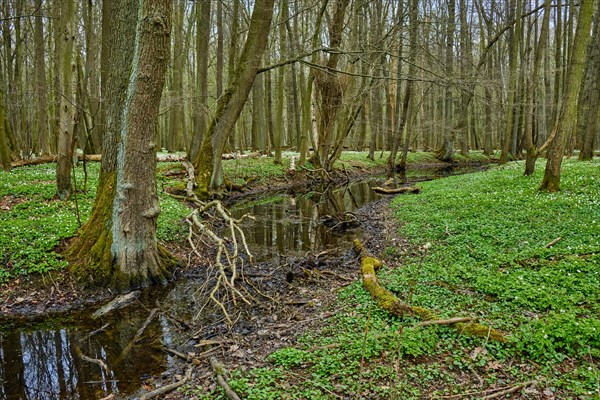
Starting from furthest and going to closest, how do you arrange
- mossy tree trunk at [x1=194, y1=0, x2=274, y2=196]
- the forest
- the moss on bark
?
mossy tree trunk at [x1=194, y1=0, x2=274, y2=196]
the moss on bark
the forest

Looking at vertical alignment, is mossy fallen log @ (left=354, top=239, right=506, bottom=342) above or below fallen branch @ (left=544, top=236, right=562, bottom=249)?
below

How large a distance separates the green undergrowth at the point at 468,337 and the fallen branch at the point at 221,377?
0.11 meters

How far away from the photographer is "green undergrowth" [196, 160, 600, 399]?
3.97 metres

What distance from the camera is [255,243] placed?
10.8 metres

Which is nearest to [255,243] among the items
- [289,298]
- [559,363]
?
[289,298]

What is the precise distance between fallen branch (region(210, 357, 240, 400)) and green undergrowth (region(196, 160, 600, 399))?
0.36 feet

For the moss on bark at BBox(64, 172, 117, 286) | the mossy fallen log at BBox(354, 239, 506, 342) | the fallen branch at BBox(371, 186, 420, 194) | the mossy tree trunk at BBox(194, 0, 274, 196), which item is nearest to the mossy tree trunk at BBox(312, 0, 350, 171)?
the fallen branch at BBox(371, 186, 420, 194)

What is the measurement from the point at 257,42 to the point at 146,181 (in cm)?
723

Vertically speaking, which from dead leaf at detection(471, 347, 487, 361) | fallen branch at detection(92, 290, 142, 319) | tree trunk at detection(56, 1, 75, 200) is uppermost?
tree trunk at detection(56, 1, 75, 200)

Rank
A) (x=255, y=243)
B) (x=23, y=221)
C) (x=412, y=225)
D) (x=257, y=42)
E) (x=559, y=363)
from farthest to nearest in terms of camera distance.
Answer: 1. (x=257, y=42)
2. (x=255, y=243)
3. (x=412, y=225)
4. (x=23, y=221)
5. (x=559, y=363)

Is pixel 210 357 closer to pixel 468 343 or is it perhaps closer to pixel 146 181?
pixel 468 343

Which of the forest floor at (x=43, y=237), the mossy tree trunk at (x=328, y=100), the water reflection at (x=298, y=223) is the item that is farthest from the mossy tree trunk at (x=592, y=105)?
the forest floor at (x=43, y=237)

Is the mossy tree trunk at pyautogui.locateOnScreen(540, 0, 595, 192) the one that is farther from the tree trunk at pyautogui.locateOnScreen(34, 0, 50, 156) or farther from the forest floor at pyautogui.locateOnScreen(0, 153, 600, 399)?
the tree trunk at pyautogui.locateOnScreen(34, 0, 50, 156)

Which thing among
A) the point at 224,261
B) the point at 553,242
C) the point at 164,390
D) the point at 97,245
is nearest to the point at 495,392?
the point at 164,390
